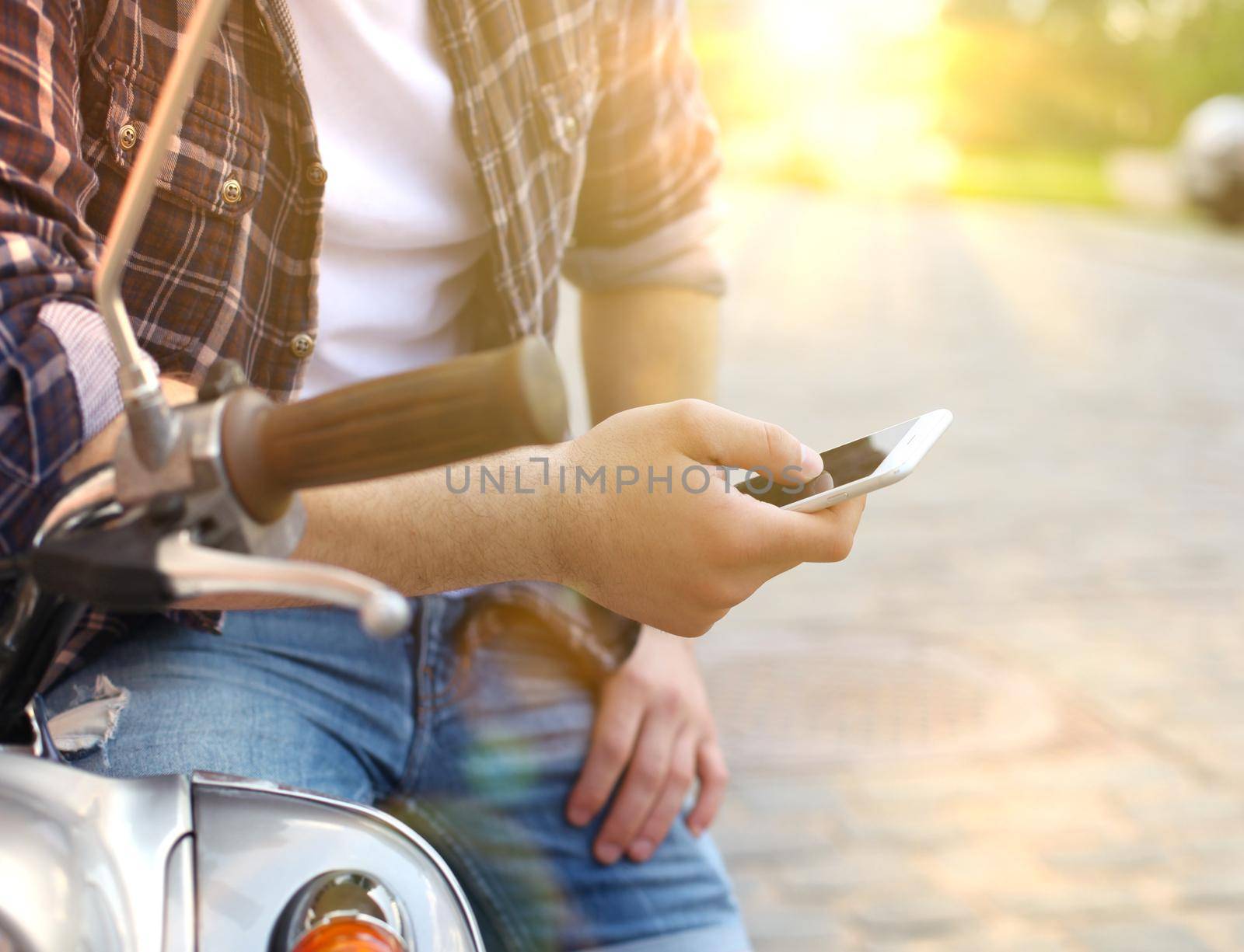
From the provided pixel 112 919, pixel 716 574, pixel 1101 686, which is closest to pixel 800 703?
pixel 1101 686

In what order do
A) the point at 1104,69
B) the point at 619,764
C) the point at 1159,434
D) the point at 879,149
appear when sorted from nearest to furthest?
1. the point at 619,764
2. the point at 1159,434
3. the point at 879,149
4. the point at 1104,69

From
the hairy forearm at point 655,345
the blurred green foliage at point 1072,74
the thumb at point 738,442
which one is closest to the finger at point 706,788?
the hairy forearm at point 655,345

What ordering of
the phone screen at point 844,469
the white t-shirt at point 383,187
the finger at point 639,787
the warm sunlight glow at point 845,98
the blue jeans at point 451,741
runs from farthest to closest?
the warm sunlight glow at point 845,98 < the finger at point 639,787 < the white t-shirt at point 383,187 < the blue jeans at point 451,741 < the phone screen at point 844,469

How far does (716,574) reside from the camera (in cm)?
103

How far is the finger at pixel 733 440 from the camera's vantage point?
990 millimetres

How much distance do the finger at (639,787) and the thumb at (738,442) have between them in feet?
2.13

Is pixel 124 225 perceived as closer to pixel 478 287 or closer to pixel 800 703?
pixel 478 287

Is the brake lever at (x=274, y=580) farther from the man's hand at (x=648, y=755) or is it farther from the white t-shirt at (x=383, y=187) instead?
the man's hand at (x=648, y=755)

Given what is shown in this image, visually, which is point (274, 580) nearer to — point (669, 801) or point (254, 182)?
point (254, 182)

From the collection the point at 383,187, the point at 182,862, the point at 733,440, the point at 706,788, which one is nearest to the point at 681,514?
the point at 733,440

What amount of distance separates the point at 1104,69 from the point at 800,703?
29.4 meters

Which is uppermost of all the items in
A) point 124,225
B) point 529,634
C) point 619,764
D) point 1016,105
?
point 124,225

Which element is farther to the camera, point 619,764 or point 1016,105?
point 1016,105

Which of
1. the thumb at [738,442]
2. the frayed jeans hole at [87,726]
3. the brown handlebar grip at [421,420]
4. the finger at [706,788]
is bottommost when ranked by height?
the finger at [706,788]
